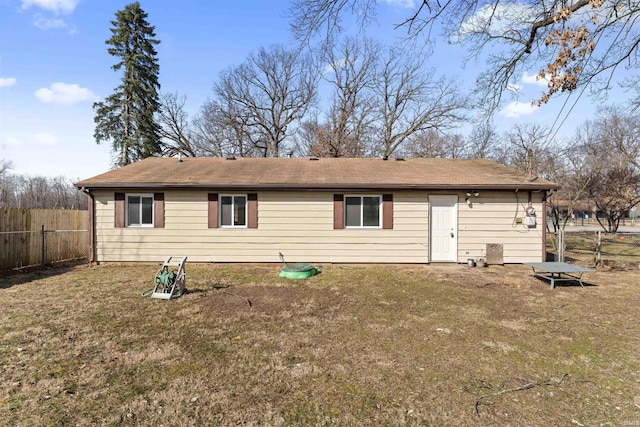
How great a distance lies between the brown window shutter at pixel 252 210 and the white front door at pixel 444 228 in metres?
5.37

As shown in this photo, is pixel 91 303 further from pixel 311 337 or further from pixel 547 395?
pixel 547 395

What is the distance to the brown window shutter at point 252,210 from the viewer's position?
9461 millimetres

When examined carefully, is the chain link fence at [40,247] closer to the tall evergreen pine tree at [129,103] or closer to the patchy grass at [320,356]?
the patchy grass at [320,356]

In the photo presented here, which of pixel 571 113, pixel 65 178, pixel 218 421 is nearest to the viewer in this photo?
pixel 218 421

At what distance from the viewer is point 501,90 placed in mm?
8547

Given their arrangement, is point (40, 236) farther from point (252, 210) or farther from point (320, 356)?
point (320, 356)

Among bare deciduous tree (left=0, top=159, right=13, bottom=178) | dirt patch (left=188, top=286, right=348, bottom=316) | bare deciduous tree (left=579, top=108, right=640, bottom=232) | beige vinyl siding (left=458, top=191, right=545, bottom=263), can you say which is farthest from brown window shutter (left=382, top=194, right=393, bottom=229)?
bare deciduous tree (left=0, top=159, right=13, bottom=178)

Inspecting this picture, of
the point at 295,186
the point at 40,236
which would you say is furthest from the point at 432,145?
the point at 40,236

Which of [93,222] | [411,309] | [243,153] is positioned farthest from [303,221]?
[243,153]

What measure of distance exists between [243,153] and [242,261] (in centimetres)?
1753

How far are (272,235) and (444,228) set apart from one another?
531 centimetres

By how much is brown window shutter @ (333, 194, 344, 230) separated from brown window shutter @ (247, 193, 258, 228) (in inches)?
95.1

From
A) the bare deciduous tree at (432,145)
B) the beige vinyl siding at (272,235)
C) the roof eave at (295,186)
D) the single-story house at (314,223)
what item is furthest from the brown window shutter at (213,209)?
the bare deciduous tree at (432,145)

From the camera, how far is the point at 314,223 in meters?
9.52
